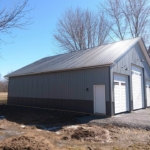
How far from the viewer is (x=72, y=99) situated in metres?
13.2

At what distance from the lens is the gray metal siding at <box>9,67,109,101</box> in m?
11.8

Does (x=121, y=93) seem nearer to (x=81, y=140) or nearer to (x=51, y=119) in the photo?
(x=51, y=119)

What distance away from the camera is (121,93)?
12312 mm

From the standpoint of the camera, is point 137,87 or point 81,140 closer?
point 81,140

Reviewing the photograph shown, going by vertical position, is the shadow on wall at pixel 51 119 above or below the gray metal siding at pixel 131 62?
below

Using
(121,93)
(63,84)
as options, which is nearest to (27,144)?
(121,93)

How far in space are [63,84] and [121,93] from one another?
470cm

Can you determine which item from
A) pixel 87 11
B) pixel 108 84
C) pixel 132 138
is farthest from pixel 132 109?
pixel 87 11

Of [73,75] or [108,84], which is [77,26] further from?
[108,84]

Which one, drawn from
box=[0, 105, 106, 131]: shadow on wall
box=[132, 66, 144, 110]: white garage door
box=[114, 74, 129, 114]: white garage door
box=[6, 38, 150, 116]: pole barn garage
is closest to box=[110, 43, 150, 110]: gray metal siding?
box=[6, 38, 150, 116]: pole barn garage

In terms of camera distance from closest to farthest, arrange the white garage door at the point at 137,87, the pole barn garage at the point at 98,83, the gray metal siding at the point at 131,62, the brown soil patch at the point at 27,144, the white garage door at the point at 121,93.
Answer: the brown soil patch at the point at 27,144
the pole barn garage at the point at 98,83
the white garage door at the point at 121,93
the gray metal siding at the point at 131,62
the white garage door at the point at 137,87

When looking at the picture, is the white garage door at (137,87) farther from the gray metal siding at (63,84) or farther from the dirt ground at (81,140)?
the dirt ground at (81,140)

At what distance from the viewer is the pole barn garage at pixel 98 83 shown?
11.5 m

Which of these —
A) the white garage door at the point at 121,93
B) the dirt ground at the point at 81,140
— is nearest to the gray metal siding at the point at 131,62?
the white garage door at the point at 121,93
